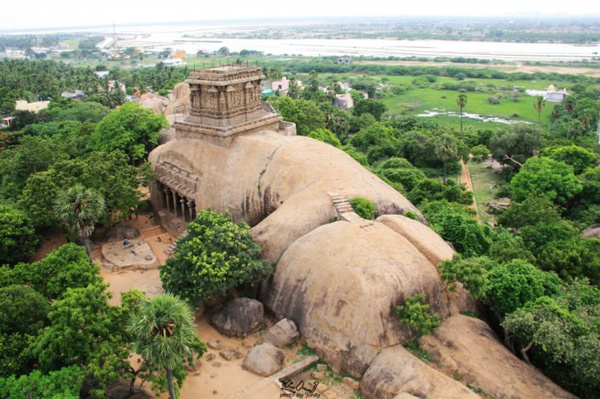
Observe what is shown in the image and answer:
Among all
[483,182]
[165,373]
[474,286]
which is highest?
[474,286]

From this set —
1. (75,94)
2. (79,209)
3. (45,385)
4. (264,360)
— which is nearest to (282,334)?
(264,360)

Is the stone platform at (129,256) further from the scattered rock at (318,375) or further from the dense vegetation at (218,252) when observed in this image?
the scattered rock at (318,375)

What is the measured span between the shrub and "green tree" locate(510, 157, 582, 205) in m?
24.1

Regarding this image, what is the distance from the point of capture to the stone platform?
3453 cm

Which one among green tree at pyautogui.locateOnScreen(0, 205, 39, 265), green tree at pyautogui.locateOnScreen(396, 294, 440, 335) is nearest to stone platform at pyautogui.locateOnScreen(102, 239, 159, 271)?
green tree at pyautogui.locateOnScreen(0, 205, 39, 265)

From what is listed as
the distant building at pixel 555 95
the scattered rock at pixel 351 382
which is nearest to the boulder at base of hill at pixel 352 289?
the scattered rock at pixel 351 382

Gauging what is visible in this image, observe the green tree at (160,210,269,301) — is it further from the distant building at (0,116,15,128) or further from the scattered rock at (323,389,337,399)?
the distant building at (0,116,15,128)

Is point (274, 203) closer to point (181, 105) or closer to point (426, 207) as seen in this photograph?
point (426, 207)

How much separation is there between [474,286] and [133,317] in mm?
15011

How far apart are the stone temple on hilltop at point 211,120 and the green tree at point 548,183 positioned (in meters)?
24.8

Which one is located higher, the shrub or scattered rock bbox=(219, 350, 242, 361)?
the shrub

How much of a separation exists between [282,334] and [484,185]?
41.5m

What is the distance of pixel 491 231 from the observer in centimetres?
3862

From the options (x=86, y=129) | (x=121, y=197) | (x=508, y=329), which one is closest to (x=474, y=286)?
(x=508, y=329)
